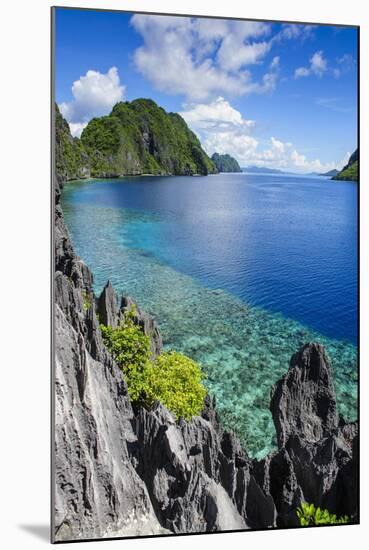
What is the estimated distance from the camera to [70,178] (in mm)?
7547

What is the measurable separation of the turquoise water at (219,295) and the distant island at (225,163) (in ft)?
2.00

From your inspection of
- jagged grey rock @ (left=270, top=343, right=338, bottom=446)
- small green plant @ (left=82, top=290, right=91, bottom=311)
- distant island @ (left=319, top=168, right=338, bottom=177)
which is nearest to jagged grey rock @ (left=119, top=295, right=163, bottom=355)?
small green plant @ (left=82, top=290, right=91, bottom=311)

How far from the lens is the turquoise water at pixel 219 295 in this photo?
25.7 feet

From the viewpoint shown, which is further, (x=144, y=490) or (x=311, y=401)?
(x=311, y=401)

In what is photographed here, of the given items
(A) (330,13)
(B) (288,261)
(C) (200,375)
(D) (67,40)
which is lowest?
(C) (200,375)

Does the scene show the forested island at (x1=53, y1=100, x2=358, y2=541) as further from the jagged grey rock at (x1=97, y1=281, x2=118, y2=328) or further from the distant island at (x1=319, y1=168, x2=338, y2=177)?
the distant island at (x1=319, y1=168, x2=338, y2=177)

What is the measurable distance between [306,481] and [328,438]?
0.56 m

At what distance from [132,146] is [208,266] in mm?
1838

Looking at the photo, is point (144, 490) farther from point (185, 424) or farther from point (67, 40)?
point (67, 40)

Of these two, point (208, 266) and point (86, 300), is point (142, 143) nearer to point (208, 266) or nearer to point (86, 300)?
point (208, 266)

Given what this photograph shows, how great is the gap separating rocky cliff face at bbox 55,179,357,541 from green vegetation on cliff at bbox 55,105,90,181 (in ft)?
1.67

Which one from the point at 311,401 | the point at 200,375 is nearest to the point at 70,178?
the point at 200,375

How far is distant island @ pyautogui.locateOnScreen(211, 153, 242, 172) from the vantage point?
28.0 ft

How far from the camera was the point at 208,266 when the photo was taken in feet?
26.1
